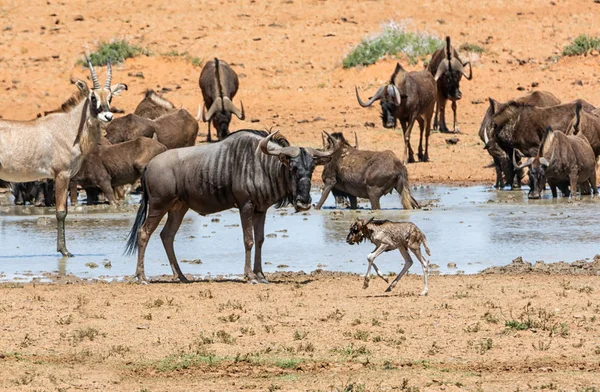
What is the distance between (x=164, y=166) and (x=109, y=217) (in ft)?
19.6

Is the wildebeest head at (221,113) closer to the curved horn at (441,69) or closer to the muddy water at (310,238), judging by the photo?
the curved horn at (441,69)

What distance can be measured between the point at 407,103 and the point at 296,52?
38.9 feet

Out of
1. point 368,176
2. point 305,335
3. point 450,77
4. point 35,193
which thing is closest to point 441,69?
point 450,77

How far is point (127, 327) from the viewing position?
10.0 m

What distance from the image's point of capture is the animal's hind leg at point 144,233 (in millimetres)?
12625

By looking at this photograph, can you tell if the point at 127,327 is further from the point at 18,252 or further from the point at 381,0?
the point at 381,0

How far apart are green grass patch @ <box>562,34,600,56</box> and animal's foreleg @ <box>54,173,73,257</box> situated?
22.7 m

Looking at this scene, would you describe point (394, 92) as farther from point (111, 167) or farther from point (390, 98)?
point (111, 167)

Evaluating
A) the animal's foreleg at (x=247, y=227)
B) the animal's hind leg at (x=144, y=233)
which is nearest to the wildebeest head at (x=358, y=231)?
the animal's foreleg at (x=247, y=227)

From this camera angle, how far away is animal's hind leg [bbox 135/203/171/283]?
12625 mm

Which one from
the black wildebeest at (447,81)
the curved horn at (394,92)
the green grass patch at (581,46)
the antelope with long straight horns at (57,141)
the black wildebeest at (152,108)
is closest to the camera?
the antelope with long straight horns at (57,141)

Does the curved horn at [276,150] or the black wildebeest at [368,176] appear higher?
the curved horn at [276,150]

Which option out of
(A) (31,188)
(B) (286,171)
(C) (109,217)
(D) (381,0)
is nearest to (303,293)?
(B) (286,171)

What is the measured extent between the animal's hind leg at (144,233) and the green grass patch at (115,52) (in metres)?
23.3
